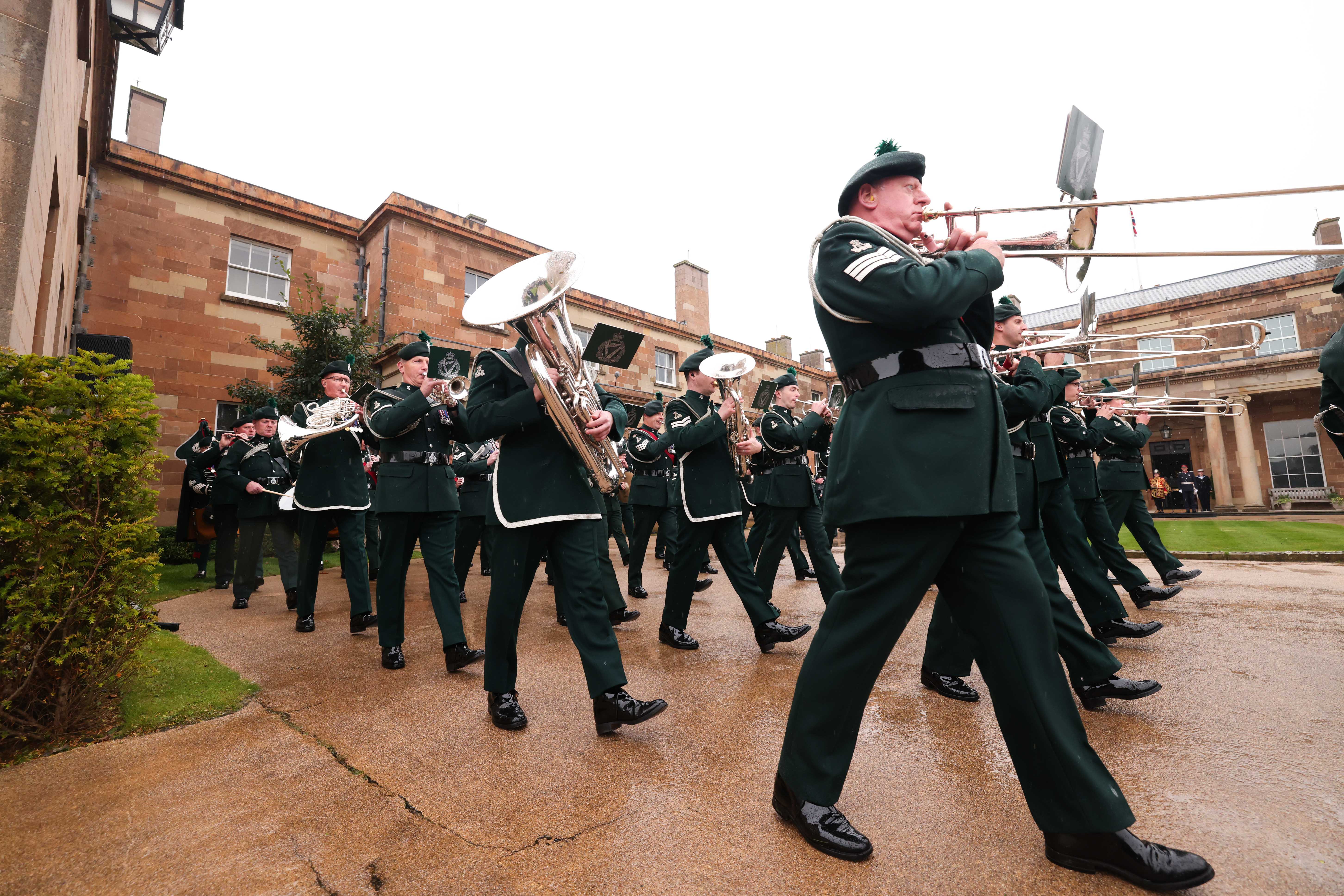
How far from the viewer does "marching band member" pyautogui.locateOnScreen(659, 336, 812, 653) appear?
450 cm

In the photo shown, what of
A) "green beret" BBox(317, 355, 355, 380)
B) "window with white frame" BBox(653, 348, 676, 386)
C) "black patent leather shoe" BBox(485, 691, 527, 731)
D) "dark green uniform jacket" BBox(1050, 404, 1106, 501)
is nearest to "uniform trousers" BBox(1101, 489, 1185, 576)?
"dark green uniform jacket" BBox(1050, 404, 1106, 501)

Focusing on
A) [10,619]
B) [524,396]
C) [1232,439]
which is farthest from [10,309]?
[1232,439]

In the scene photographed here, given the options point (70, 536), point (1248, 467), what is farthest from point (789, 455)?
point (1248, 467)

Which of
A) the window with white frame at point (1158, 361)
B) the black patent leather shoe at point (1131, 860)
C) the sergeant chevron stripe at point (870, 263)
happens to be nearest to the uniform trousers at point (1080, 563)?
the black patent leather shoe at point (1131, 860)

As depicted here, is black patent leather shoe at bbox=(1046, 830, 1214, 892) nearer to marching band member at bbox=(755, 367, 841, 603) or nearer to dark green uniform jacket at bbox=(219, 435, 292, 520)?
marching band member at bbox=(755, 367, 841, 603)

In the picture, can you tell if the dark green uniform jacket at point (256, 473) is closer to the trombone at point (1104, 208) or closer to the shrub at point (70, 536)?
the shrub at point (70, 536)

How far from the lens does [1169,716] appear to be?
303 centimetres

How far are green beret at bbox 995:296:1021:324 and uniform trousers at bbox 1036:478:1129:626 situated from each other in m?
1.21

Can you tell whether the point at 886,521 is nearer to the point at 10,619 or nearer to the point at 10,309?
the point at 10,619

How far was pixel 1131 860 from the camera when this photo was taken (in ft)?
5.60

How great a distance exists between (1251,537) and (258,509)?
16.6 meters

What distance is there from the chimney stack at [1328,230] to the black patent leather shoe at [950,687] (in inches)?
1344

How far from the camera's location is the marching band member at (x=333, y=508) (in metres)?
5.27

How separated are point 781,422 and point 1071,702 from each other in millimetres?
3851
